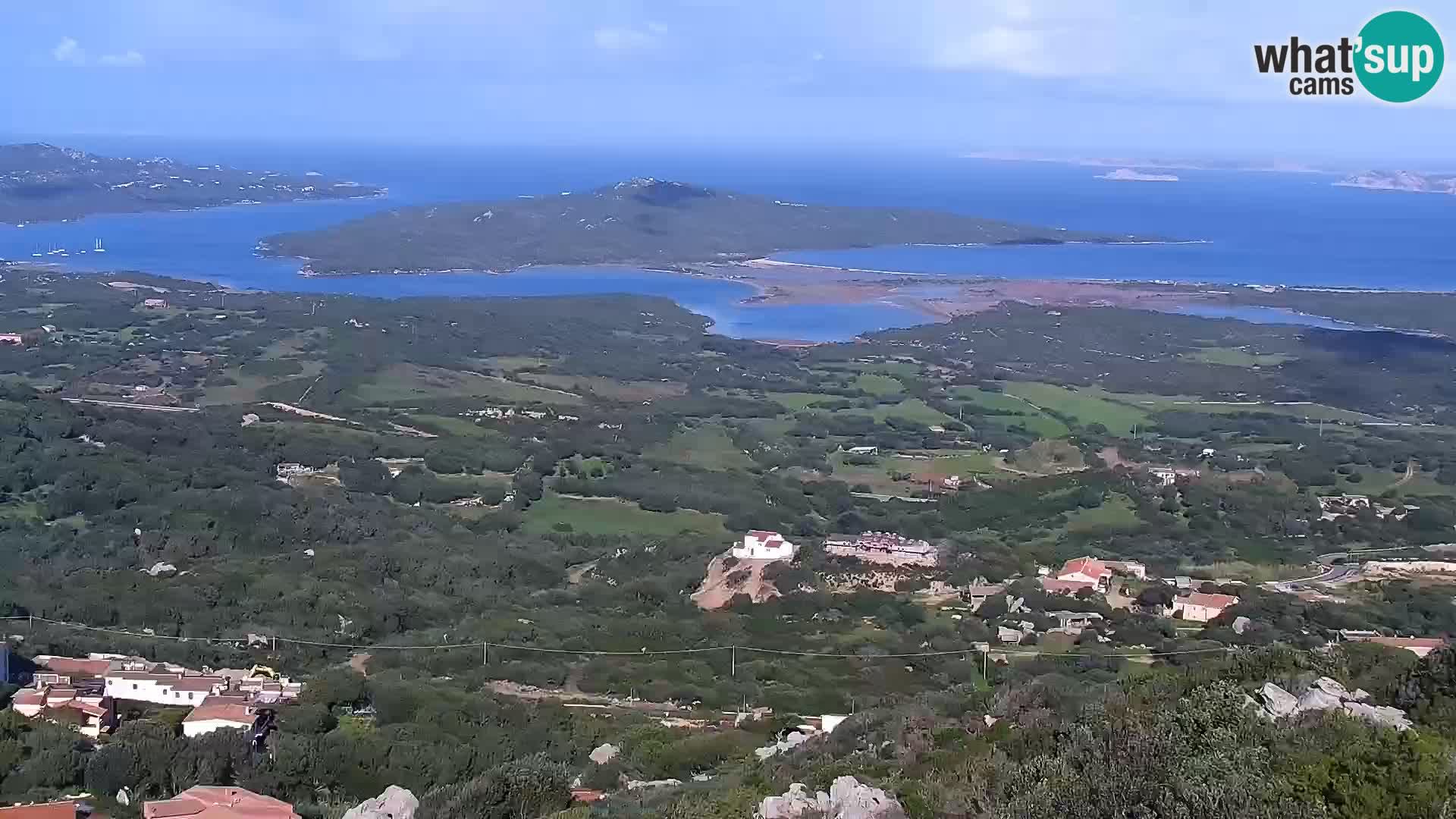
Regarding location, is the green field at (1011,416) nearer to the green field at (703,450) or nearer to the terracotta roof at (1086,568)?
the green field at (703,450)

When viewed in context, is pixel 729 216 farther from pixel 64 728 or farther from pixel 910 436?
pixel 64 728

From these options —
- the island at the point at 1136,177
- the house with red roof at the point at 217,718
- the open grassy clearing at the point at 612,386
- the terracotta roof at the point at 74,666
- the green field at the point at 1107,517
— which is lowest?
the green field at the point at 1107,517

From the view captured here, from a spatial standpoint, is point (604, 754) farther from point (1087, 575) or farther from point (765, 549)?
point (1087, 575)

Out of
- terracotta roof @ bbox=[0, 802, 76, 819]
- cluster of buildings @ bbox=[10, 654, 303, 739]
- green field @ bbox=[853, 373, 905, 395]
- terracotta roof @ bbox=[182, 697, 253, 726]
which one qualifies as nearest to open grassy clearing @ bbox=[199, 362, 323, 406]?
green field @ bbox=[853, 373, 905, 395]

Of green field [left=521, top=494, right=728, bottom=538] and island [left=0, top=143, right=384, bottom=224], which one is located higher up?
island [left=0, top=143, right=384, bottom=224]

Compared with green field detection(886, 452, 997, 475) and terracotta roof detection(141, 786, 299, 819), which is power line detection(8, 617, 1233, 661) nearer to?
terracotta roof detection(141, 786, 299, 819)

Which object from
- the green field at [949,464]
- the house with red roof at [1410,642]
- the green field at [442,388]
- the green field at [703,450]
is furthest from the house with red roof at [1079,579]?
the green field at [442,388]
